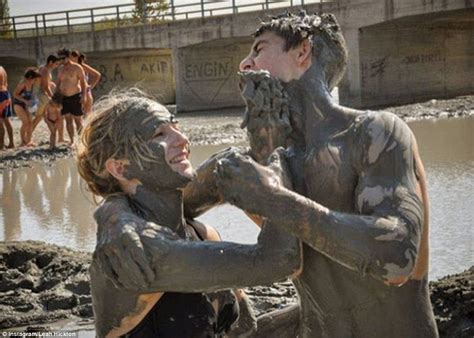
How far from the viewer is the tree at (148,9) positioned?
3663 centimetres

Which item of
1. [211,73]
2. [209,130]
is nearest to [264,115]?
[209,130]

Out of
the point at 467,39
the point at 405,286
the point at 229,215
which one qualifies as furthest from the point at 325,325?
the point at 467,39

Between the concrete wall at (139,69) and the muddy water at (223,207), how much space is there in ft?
68.4

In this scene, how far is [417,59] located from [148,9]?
514 inches

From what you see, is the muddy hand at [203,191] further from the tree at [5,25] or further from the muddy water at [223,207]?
the tree at [5,25]

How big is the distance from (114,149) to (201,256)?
52cm

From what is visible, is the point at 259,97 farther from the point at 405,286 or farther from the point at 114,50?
the point at 114,50

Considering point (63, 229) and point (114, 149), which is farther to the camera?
point (63, 229)

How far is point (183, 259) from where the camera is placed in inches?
103

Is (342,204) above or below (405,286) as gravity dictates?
above

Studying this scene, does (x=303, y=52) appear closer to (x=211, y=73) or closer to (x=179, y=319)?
(x=179, y=319)

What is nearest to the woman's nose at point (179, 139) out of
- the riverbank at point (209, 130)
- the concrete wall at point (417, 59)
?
the riverbank at point (209, 130)

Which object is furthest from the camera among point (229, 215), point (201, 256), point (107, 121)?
point (229, 215)

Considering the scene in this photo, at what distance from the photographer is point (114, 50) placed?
35188 millimetres
